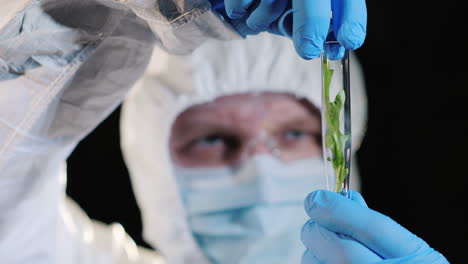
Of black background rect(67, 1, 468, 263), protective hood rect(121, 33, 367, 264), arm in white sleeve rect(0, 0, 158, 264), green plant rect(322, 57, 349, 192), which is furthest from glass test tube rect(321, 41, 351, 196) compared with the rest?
black background rect(67, 1, 468, 263)

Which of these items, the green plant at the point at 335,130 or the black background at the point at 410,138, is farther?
the black background at the point at 410,138

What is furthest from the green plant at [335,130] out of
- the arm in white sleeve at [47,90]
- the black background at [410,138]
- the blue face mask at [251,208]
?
the black background at [410,138]

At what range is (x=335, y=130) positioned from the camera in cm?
84

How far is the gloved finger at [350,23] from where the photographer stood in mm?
760

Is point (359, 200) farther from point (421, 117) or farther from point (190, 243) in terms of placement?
point (421, 117)

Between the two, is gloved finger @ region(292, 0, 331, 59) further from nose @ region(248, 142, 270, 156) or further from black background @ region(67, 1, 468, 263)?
black background @ region(67, 1, 468, 263)

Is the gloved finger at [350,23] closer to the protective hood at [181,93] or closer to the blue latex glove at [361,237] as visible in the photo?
the blue latex glove at [361,237]

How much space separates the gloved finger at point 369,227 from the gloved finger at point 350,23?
0.75 ft

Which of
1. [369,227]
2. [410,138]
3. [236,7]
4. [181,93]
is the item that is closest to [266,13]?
[236,7]

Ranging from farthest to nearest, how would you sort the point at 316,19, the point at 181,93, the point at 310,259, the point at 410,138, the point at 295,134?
1. the point at 410,138
2. the point at 295,134
3. the point at 181,93
4. the point at 310,259
5. the point at 316,19

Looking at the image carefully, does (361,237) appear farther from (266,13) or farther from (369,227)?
(266,13)

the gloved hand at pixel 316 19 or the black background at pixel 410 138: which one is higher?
the gloved hand at pixel 316 19

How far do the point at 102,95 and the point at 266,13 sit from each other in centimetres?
37

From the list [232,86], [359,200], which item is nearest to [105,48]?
[359,200]
